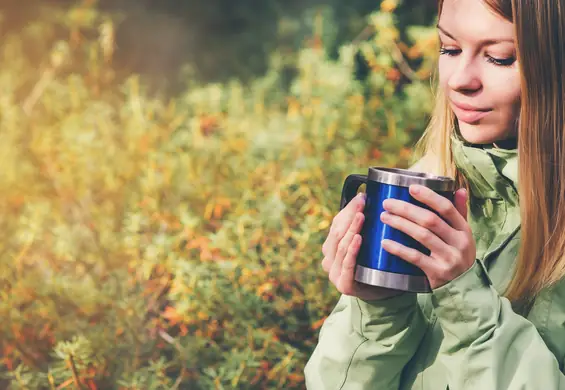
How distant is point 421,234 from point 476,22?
431 mm

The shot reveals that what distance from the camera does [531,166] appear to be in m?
1.59

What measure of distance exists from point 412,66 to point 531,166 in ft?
7.30

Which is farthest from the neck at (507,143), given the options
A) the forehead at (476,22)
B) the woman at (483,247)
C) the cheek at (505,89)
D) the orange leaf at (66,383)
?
the orange leaf at (66,383)

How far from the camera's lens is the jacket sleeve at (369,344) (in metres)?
1.58

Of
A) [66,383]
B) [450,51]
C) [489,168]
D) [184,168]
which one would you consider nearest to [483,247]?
[489,168]

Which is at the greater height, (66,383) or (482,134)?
(482,134)

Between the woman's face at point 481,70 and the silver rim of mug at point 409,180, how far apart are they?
223mm

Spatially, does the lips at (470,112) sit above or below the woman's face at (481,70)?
below

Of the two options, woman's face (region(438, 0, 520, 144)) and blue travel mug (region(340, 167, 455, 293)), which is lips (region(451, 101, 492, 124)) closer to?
woman's face (region(438, 0, 520, 144))

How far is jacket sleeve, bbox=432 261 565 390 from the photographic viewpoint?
56.7 inches

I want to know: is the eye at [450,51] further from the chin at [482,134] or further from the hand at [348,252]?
the hand at [348,252]

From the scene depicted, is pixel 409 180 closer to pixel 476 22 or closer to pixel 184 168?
pixel 476 22

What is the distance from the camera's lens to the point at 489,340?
1.45 metres

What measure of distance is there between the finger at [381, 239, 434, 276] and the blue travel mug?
0.7 inches
